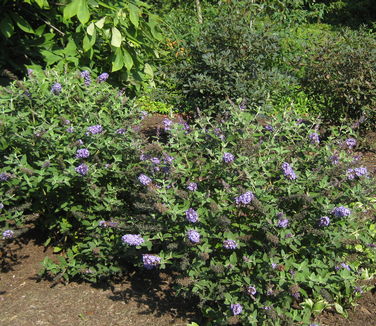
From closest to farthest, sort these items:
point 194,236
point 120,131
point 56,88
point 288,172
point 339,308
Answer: point 194,236 < point 288,172 < point 339,308 < point 120,131 < point 56,88

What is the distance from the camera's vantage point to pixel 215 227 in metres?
2.70

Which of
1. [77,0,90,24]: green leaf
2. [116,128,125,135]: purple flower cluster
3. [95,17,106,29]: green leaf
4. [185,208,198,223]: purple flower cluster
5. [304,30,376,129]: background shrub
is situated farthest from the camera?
[304,30,376,129]: background shrub

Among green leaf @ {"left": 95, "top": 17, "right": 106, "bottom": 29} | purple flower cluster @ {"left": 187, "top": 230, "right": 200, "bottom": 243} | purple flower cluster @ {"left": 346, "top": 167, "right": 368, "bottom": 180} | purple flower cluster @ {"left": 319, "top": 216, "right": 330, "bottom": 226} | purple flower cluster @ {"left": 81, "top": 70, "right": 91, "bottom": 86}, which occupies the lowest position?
purple flower cluster @ {"left": 187, "top": 230, "right": 200, "bottom": 243}

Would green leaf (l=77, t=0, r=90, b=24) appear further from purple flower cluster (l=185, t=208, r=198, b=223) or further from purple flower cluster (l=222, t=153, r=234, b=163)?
purple flower cluster (l=185, t=208, r=198, b=223)

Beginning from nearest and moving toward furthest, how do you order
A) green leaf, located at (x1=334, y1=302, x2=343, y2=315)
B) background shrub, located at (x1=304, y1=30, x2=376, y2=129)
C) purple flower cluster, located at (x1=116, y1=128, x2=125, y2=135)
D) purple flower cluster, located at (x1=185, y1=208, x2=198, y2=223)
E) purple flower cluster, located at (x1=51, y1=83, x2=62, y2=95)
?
purple flower cluster, located at (x1=185, y1=208, x2=198, y2=223) < green leaf, located at (x1=334, y1=302, x2=343, y2=315) < purple flower cluster, located at (x1=116, y1=128, x2=125, y2=135) < purple flower cluster, located at (x1=51, y1=83, x2=62, y2=95) < background shrub, located at (x1=304, y1=30, x2=376, y2=129)

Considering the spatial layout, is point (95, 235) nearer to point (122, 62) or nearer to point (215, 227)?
point (215, 227)

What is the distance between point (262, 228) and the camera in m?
2.60

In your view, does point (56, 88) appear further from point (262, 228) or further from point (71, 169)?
point (262, 228)

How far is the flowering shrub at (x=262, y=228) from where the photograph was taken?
254cm

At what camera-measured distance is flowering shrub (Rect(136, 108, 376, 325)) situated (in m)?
2.54

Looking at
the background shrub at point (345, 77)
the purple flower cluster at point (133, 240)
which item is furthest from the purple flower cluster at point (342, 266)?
the background shrub at point (345, 77)

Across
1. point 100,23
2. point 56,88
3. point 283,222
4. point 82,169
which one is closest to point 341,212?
point 283,222

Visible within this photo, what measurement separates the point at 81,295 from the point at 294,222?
142cm

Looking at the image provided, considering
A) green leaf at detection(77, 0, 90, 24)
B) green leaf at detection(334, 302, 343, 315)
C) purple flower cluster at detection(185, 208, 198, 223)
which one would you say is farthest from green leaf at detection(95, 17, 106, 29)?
green leaf at detection(334, 302, 343, 315)
